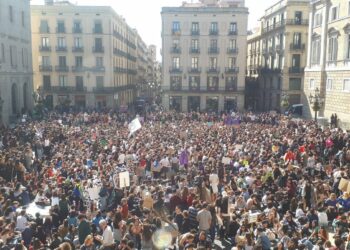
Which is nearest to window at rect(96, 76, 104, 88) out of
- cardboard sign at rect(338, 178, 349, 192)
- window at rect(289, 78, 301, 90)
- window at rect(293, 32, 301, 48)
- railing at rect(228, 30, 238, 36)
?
railing at rect(228, 30, 238, 36)

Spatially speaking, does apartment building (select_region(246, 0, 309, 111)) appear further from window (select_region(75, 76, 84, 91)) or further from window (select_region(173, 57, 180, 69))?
window (select_region(75, 76, 84, 91))

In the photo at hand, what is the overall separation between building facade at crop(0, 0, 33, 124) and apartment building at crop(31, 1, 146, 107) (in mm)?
8021

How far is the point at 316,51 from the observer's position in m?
40.0

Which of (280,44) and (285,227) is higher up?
(280,44)

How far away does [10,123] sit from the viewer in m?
37.5

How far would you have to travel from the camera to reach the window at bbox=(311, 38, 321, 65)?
39375 millimetres

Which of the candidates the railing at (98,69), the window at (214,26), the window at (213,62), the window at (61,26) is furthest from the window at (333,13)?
the window at (61,26)

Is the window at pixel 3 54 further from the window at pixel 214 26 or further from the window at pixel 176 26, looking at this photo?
the window at pixel 214 26

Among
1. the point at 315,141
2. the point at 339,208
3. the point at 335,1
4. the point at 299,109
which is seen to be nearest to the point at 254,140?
the point at 315,141

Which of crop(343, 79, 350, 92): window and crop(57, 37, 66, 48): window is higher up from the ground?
crop(57, 37, 66, 48): window

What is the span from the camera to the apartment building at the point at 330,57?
33531 mm

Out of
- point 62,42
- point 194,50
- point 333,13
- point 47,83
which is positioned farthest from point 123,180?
point 62,42

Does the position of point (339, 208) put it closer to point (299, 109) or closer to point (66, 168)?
point (66, 168)

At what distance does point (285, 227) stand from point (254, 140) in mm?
12973
